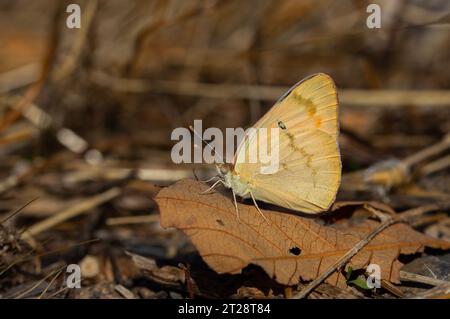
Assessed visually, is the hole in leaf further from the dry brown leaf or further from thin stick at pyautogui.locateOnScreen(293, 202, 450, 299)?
thin stick at pyautogui.locateOnScreen(293, 202, 450, 299)

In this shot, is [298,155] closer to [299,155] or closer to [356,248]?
[299,155]

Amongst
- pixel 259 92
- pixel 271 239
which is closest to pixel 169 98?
pixel 259 92

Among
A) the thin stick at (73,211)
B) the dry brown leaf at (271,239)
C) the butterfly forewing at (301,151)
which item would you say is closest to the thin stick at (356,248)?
the dry brown leaf at (271,239)

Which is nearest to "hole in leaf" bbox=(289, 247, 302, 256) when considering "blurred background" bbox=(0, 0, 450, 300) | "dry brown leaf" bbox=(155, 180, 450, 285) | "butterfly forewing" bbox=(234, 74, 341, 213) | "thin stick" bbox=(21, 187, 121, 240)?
"dry brown leaf" bbox=(155, 180, 450, 285)

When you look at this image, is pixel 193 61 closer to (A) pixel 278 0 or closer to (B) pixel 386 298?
(A) pixel 278 0
